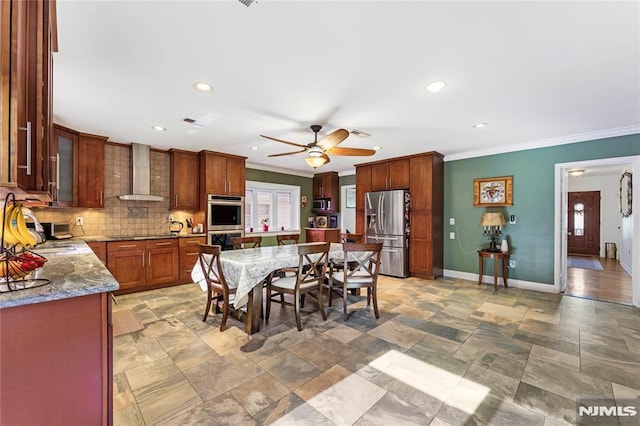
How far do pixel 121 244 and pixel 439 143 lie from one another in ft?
16.6

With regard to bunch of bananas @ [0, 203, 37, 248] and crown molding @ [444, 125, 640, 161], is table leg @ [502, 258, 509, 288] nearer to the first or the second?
crown molding @ [444, 125, 640, 161]

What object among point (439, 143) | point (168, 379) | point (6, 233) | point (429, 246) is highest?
point (439, 143)

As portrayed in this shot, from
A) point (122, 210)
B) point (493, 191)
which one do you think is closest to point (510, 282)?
point (493, 191)

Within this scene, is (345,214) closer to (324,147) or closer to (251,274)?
(324,147)

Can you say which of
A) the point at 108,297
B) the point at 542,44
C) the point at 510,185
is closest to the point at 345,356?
the point at 108,297

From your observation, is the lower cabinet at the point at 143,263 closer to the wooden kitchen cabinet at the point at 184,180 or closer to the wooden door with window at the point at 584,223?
the wooden kitchen cabinet at the point at 184,180

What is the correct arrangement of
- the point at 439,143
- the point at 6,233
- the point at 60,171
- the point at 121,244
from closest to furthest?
the point at 6,233 → the point at 60,171 → the point at 121,244 → the point at 439,143

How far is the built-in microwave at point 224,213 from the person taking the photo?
5000mm

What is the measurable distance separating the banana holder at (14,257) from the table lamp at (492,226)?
5.06 meters

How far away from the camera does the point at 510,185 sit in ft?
15.2

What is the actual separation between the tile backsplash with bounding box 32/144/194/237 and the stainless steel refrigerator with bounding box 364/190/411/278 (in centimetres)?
367

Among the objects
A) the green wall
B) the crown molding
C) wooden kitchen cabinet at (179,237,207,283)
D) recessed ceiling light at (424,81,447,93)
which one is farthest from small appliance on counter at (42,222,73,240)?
the crown molding

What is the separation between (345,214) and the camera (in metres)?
7.38

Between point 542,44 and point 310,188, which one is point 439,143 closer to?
point 542,44
